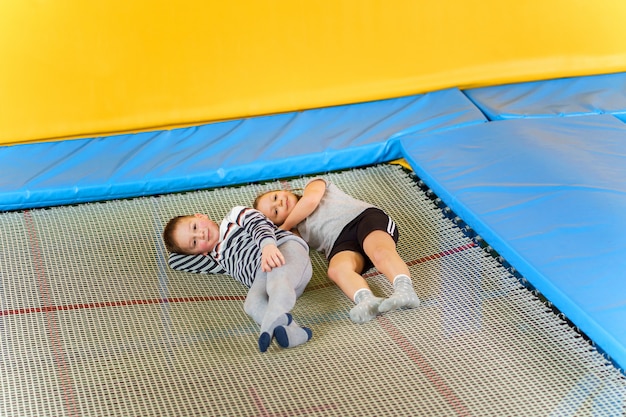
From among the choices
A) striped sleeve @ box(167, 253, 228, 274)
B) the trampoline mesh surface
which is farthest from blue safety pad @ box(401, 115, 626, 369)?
striped sleeve @ box(167, 253, 228, 274)

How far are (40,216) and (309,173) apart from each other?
87 centimetres

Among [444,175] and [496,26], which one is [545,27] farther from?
[444,175]

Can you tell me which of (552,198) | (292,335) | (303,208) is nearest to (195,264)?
(303,208)

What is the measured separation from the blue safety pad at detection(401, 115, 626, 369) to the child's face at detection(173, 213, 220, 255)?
75 cm

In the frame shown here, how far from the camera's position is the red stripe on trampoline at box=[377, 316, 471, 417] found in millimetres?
1725

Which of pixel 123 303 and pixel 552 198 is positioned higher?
pixel 552 198

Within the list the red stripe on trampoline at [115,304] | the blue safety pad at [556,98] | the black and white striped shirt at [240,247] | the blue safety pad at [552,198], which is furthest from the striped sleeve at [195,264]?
the blue safety pad at [556,98]

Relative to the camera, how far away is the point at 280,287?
1966mm

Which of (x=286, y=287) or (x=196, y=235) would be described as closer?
(x=286, y=287)

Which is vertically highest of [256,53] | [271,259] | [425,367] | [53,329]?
Answer: [256,53]

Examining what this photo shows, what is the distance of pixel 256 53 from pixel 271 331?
1.42m

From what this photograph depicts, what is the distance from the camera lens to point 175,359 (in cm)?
189

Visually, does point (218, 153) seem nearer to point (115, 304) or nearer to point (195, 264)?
point (195, 264)

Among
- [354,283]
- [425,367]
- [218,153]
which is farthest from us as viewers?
[218,153]
